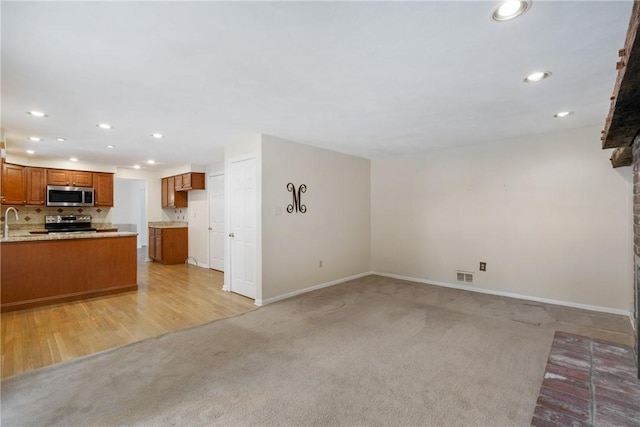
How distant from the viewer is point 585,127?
12.4 ft

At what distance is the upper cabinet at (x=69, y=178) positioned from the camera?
5996mm

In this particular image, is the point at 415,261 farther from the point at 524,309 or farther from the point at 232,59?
the point at 232,59

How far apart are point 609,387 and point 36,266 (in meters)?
6.38

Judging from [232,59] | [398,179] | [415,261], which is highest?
[232,59]

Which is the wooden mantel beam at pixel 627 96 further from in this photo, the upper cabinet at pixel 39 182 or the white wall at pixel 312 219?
the upper cabinet at pixel 39 182

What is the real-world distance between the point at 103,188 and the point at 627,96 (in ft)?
27.7

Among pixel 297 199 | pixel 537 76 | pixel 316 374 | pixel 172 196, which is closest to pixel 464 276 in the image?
pixel 297 199

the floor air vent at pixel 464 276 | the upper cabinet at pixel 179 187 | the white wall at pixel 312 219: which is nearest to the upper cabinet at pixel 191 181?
the upper cabinet at pixel 179 187

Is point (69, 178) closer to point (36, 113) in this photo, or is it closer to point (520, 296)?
point (36, 113)

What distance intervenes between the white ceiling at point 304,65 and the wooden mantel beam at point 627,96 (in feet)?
1.45

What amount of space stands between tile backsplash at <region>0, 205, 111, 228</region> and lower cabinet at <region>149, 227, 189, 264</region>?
45.6 inches

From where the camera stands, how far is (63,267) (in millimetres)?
4215

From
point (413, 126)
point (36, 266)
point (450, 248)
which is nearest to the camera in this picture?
point (413, 126)

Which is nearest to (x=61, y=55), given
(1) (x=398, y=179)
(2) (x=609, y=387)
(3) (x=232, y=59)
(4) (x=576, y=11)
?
(3) (x=232, y=59)
